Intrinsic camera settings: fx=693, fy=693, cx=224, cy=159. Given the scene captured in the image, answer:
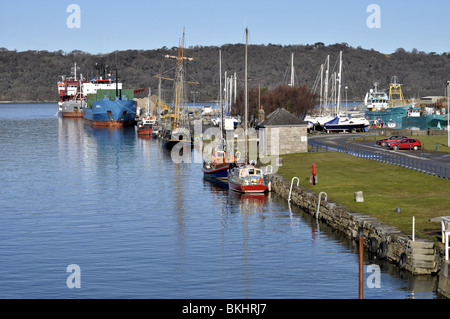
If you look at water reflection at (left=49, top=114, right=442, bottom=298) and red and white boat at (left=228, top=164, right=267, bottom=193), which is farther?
red and white boat at (left=228, top=164, right=267, bottom=193)

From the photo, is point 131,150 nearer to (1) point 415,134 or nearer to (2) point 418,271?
(1) point 415,134

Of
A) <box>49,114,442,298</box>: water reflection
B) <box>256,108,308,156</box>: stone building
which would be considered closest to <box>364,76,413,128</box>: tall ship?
<box>256,108,308,156</box>: stone building

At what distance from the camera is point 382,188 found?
167 feet

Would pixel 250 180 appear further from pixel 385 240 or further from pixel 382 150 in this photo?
pixel 385 240

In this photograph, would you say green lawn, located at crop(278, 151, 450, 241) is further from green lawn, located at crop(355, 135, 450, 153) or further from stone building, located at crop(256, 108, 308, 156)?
green lawn, located at crop(355, 135, 450, 153)

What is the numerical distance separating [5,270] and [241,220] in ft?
62.7

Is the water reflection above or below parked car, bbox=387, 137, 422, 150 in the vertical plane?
below

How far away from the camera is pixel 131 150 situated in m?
115

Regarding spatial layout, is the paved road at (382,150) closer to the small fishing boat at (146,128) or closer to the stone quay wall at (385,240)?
the stone quay wall at (385,240)

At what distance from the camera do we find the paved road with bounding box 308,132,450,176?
6575 cm

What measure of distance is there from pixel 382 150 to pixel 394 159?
10492mm

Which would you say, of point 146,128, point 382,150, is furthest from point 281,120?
point 146,128

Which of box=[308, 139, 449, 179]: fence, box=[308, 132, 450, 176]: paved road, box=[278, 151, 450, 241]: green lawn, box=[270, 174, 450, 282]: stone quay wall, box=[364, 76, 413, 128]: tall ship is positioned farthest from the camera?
box=[364, 76, 413, 128]: tall ship

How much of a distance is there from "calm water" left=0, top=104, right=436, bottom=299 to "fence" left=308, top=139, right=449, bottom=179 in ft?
39.7
